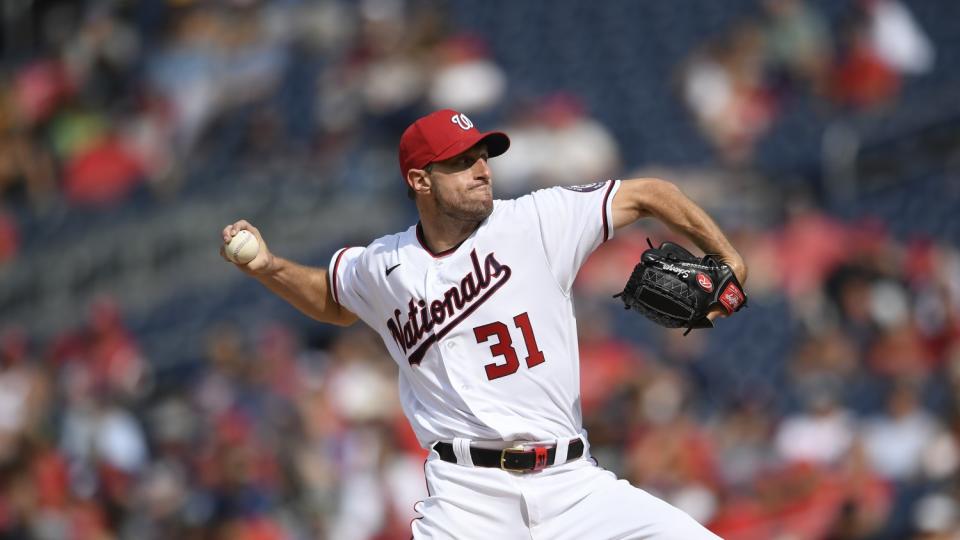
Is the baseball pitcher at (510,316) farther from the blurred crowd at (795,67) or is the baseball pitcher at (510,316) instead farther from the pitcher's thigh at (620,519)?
the blurred crowd at (795,67)

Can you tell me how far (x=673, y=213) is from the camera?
4.45 metres

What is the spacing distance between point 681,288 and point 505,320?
1.79 ft

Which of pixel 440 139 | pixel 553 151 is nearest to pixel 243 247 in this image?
pixel 440 139

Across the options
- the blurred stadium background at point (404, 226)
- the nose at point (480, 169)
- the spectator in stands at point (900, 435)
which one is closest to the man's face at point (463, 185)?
the nose at point (480, 169)

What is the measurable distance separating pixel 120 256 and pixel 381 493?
14.4 ft

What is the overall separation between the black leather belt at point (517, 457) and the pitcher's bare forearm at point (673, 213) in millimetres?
726

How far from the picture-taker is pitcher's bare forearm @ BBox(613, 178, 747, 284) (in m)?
4.45

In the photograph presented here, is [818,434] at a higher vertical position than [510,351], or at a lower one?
higher

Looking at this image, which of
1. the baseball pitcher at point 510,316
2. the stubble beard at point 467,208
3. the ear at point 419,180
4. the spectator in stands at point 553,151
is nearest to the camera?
the baseball pitcher at point 510,316

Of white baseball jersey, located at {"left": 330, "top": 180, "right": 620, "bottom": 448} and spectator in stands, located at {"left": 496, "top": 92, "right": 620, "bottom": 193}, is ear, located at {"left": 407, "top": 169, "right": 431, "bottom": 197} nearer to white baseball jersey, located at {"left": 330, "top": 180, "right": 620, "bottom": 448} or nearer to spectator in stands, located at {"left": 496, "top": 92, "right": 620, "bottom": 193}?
white baseball jersey, located at {"left": 330, "top": 180, "right": 620, "bottom": 448}

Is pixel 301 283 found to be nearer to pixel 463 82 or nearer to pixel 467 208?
pixel 467 208

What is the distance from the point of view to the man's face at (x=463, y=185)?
457 centimetres

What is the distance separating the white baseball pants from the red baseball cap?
3.19 ft

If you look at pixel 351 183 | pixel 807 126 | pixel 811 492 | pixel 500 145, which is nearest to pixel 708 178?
pixel 807 126
